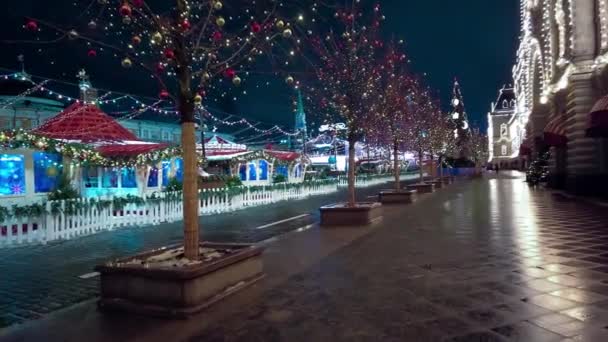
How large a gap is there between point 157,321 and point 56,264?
5001 millimetres

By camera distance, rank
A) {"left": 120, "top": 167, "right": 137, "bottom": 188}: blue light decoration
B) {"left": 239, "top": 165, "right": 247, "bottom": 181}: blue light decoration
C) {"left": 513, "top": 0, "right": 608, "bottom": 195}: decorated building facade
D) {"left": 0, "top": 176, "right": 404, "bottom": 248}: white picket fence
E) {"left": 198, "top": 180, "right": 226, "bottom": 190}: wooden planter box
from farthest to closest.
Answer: {"left": 239, "top": 165, "right": 247, "bottom": 181}: blue light decoration
{"left": 120, "top": 167, "right": 137, "bottom": 188}: blue light decoration
{"left": 198, "top": 180, "right": 226, "bottom": 190}: wooden planter box
{"left": 513, "top": 0, "right": 608, "bottom": 195}: decorated building facade
{"left": 0, "top": 176, "right": 404, "bottom": 248}: white picket fence

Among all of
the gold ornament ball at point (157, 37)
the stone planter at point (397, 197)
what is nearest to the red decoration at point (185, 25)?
the gold ornament ball at point (157, 37)

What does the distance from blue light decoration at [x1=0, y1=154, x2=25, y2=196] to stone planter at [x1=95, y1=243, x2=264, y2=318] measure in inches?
431

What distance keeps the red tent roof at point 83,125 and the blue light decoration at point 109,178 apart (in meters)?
1.68

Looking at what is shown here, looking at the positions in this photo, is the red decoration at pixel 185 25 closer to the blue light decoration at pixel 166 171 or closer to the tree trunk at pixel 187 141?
the tree trunk at pixel 187 141

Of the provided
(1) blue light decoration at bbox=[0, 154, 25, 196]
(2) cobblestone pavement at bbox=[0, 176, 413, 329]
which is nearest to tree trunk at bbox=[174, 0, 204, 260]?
(2) cobblestone pavement at bbox=[0, 176, 413, 329]

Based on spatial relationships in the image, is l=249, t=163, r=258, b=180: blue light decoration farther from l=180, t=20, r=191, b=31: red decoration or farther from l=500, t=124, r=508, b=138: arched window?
l=500, t=124, r=508, b=138: arched window

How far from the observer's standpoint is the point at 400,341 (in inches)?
178

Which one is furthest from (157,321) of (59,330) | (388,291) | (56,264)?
(56,264)

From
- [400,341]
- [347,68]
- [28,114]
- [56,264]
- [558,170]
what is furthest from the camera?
[28,114]

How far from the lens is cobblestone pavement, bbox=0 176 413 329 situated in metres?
6.53

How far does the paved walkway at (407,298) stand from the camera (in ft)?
15.9

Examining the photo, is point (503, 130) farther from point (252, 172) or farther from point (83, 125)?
point (83, 125)

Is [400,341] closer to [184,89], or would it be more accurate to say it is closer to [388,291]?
[388,291]
